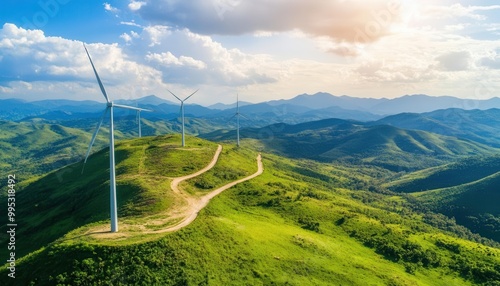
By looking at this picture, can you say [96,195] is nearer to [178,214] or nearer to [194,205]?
[194,205]

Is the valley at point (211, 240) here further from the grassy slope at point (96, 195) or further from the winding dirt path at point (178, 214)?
the grassy slope at point (96, 195)

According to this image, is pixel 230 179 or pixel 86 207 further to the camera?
pixel 230 179

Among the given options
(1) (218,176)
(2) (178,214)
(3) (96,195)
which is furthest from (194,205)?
(3) (96,195)

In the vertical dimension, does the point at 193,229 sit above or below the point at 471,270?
above

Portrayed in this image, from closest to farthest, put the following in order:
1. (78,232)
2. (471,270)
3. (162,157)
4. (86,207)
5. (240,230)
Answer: (78,232)
(240,230)
(471,270)
(86,207)
(162,157)

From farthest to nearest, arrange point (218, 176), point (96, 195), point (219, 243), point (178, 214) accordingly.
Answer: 1. point (218, 176)
2. point (96, 195)
3. point (178, 214)
4. point (219, 243)

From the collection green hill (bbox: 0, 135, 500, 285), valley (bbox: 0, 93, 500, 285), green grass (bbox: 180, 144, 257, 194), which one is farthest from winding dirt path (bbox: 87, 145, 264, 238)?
green grass (bbox: 180, 144, 257, 194)

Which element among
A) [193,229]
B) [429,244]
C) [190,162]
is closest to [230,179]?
[190,162]

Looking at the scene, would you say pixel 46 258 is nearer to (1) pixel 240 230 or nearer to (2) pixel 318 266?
(1) pixel 240 230

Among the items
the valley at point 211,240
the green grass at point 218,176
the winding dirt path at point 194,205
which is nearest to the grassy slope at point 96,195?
the valley at point 211,240
